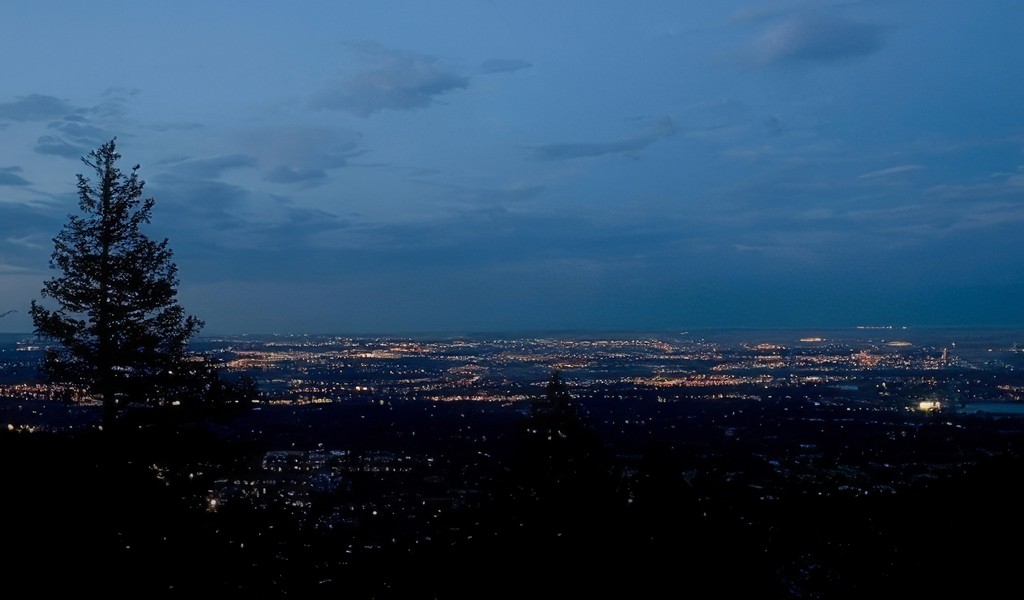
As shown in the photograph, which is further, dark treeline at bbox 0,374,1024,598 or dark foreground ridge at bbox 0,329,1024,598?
dark foreground ridge at bbox 0,329,1024,598

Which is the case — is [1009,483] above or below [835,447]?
above

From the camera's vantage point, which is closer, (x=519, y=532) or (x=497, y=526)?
(x=519, y=532)

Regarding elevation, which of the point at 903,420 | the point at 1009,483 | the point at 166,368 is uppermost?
the point at 166,368

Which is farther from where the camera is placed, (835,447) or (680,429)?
(680,429)

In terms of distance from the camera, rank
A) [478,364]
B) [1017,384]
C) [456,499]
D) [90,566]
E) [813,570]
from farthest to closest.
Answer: [478,364] < [1017,384] < [456,499] < [813,570] < [90,566]

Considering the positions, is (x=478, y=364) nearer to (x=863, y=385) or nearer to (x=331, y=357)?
(x=331, y=357)

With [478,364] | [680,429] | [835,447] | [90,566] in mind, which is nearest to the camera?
[90,566]

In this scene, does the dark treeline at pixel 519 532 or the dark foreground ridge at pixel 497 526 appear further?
the dark foreground ridge at pixel 497 526

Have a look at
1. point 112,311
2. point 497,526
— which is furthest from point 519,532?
point 112,311

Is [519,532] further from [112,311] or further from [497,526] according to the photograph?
[112,311]

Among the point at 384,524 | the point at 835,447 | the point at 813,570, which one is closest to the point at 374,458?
the point at 384,524
